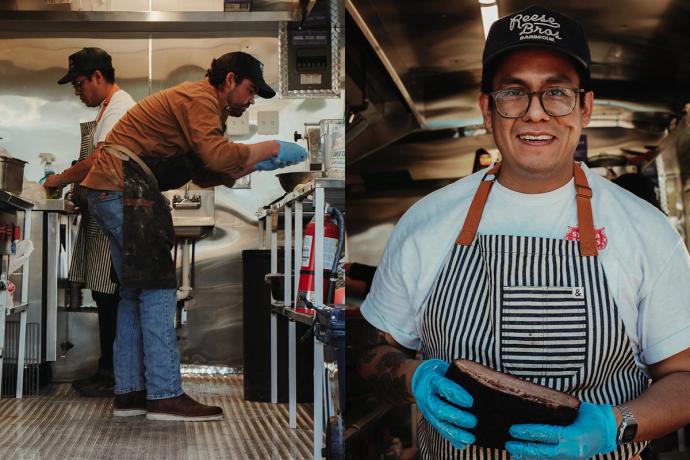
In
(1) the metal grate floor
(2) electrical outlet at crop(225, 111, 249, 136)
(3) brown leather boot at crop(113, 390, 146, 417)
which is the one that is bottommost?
(1) the metal grate floor

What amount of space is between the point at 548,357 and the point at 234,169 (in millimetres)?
1824

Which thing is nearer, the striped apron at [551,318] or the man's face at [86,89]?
the striped apron at [551,318]

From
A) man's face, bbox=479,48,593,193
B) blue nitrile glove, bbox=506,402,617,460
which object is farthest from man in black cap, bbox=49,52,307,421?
blue nitrile glove, bbox=506,402,617,460

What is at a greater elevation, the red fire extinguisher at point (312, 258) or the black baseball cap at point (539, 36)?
the black baseball cap at point (539, 36)

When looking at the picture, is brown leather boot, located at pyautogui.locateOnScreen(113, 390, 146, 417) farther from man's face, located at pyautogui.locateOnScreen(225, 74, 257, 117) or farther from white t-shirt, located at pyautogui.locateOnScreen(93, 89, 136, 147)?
man's face, located at pyautogui.locateOnScreen(225, 74, 257, 117)

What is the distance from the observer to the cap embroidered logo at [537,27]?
5.03 feet

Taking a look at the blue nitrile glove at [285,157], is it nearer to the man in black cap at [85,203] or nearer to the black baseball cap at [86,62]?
the man in black cap at [85,203]

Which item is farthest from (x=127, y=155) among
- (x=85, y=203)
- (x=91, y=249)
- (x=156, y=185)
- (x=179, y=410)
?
(x=179, y=410)

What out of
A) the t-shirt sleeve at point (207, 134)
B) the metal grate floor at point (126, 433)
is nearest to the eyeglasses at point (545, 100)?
the t-shirt sleeve at point (207, 134)

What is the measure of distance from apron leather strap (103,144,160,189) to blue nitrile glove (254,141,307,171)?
14.7 inches

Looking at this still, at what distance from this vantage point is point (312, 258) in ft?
9.85

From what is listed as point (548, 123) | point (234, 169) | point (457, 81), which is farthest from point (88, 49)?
point (548, 123)

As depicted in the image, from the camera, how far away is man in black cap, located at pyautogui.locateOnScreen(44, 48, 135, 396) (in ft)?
10.0

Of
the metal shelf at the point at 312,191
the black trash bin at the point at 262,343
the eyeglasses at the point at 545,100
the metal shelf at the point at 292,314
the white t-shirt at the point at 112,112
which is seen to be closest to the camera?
the eyeglasses at the point at 545,100
